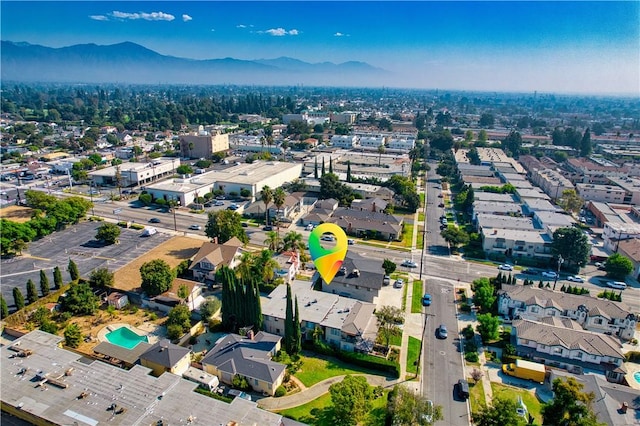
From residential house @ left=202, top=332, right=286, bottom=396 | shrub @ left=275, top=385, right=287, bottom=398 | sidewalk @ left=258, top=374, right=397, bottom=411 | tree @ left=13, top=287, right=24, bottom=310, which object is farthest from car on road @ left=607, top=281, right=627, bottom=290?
tree @ left=13, top=287, right=24, bottom=310

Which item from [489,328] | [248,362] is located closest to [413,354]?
[489,328]

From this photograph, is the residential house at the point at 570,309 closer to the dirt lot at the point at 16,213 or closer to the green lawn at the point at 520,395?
the green lawn at the point at 520,395

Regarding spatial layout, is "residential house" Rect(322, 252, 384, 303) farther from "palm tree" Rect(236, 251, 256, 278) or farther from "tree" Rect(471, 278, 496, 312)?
"tree" Rect(471, 278, 496, 312)

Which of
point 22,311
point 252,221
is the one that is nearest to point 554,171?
point 252,221

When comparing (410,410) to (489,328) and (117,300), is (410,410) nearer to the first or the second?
(489,328)

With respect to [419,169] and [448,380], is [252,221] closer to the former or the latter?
[448,380]

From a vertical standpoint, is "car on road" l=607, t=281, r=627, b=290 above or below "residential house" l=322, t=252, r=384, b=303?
below
